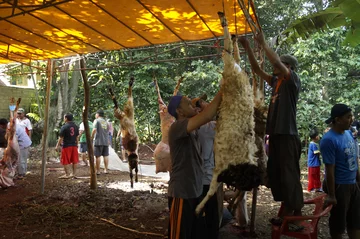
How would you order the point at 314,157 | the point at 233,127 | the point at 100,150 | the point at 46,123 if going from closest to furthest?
the point at 233,127
the point at 46,123
the point at 314,157
the point at 100,150

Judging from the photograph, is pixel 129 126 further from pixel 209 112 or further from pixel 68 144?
pixel 209 112

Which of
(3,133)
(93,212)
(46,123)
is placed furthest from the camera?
(3,133)

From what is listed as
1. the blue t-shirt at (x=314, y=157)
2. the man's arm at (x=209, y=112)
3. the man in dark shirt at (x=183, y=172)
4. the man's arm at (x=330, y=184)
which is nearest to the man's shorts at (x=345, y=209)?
the man's arm at (x=330, y=184)

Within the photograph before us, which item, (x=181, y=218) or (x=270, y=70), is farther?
(x=270, y=70)

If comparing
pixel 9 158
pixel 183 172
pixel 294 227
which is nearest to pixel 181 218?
pixel 183 172

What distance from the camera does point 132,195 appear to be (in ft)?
24.1

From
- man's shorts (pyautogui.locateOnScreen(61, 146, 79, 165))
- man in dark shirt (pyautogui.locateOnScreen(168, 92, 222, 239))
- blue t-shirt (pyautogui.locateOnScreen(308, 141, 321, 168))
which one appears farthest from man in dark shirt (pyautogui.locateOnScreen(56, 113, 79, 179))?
man in dark shirt (pyautogui.locateOnScreen(168, 92, 222, 239))

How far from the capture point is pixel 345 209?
12.3 feet

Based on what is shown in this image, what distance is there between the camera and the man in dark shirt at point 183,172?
306 cm

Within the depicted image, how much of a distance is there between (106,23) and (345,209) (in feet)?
14.8

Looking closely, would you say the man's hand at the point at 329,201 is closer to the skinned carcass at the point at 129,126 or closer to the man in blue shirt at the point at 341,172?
the man in blue shirt at the point at 341,172

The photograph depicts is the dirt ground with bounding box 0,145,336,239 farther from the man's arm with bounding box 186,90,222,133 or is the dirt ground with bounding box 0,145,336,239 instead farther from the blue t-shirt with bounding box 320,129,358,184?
the man's arm with bounding box 186,90,222,133

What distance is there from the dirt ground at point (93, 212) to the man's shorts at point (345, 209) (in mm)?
1339

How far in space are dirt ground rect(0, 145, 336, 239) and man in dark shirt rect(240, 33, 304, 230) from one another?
1674 mm
